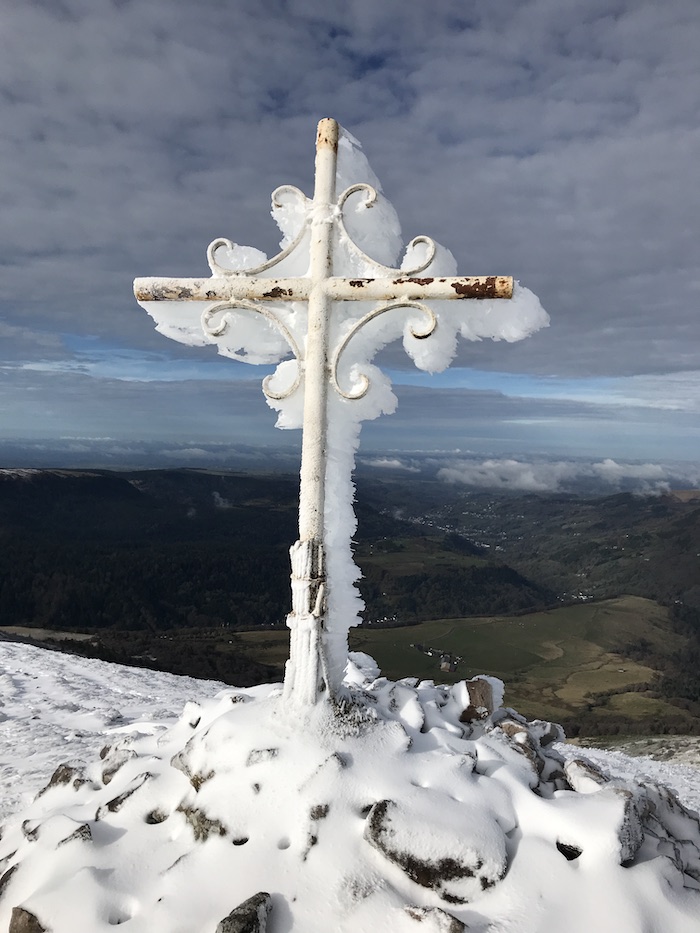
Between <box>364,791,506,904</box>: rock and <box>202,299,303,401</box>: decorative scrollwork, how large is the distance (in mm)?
3581

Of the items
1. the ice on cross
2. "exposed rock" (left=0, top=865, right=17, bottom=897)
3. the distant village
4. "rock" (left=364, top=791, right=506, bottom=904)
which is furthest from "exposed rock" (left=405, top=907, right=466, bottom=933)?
the distant village

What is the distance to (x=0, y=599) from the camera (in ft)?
454

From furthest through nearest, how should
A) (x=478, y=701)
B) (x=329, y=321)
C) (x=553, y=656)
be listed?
(x=553, y=656), (x=478, y=701), (x=329, y=321)

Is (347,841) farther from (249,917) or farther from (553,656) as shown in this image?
(553,656)

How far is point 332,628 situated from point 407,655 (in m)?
89.6

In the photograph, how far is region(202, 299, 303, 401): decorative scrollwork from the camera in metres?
5.39

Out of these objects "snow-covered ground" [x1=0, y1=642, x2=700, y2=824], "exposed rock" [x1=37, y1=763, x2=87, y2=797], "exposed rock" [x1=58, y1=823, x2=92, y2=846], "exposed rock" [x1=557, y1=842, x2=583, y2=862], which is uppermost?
"exposed rock" [x1=557, y1=842, x2=583, y2=862]

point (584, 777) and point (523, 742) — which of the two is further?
point (523, 742)

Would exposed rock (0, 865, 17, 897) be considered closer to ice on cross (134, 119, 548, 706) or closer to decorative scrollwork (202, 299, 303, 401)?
ice on cross (134, 119, 548, 706)

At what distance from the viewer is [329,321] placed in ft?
17.6

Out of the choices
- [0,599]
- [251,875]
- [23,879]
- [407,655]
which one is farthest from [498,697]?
[0,599]

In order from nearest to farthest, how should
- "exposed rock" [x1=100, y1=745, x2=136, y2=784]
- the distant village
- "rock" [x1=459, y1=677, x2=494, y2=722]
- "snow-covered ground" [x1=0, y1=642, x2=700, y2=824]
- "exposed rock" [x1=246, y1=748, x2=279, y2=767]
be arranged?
"exposed rock" [x1=246, y1=748, x2=279, y2=767] → "exposed rock" [x1=100, y1=745, x2=136, y2=784] → "rock" [x1=459, y1=677, x2=494, y2=722] → "snow-covered ground" [x1=0, y1=642, x2=700, y2=824] → the distant village

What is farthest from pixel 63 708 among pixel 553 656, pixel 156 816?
pixel 553 656

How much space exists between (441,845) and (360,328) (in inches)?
163
